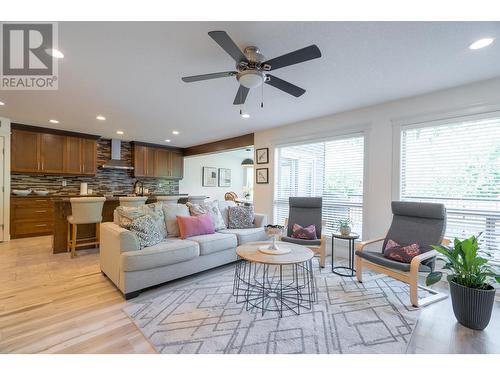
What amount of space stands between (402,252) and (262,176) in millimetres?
3185

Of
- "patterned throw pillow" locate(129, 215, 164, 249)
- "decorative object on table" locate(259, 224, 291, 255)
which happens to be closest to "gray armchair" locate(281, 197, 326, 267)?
"decorative object on table" locate(259, 224, 291, 255)

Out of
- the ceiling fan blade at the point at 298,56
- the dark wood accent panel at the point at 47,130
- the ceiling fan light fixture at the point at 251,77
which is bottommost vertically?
the ceiling fan light fixture at the point at 251,77

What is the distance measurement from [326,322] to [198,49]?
8.75 ft

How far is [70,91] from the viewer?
3039 mm

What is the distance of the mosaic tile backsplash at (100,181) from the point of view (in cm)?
522

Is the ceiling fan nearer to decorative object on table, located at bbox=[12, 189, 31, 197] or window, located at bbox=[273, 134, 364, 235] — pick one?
window, located at bbox=[273, 134, 364, 235]

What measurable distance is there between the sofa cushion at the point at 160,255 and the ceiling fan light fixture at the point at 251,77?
193 cm

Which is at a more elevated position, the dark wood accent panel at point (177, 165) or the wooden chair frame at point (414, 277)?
the dark wood accent panel at point (177, 165)

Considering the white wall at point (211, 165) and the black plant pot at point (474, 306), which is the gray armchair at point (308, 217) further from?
the white wall at point (211, 165)

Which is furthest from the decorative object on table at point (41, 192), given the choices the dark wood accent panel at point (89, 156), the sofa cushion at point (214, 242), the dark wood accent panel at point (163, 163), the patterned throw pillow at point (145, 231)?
the sofa cushion at point (214, 242)

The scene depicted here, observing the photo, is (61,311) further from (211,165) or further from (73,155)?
(211,165)

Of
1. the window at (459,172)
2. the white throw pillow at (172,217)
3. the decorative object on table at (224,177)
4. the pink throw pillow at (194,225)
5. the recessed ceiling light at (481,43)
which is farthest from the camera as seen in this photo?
the decorative object on table at (224,177)

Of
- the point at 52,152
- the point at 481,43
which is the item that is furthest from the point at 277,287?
the point at 52,152
